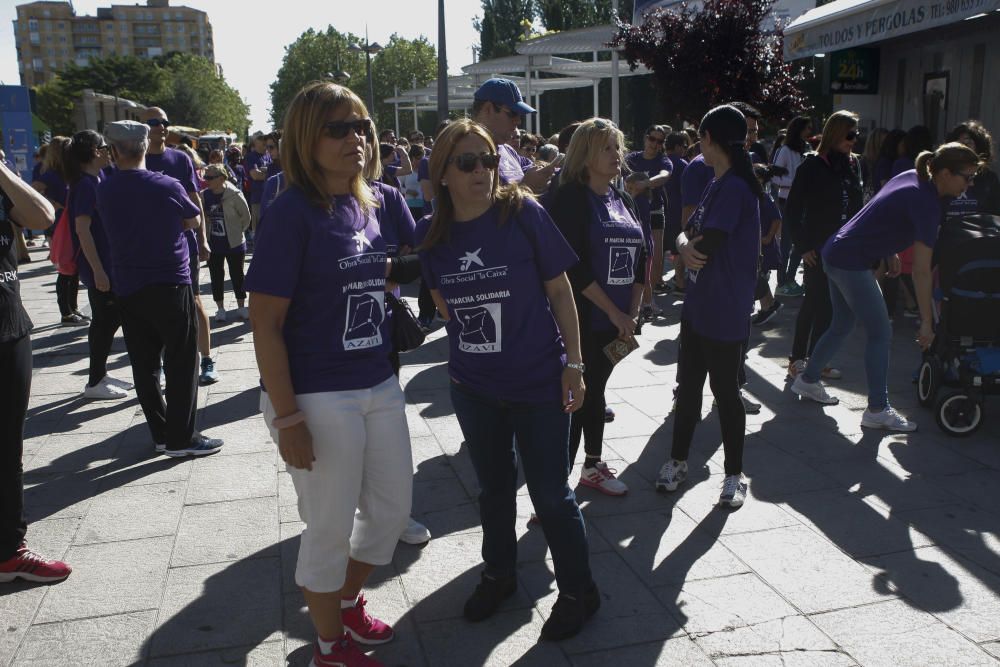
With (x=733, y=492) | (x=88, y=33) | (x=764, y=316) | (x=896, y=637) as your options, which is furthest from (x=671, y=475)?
(x=88, y=33)

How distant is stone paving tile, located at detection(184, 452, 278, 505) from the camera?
4500 millimetres

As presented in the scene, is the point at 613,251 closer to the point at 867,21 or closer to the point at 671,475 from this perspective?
the point at 671,475

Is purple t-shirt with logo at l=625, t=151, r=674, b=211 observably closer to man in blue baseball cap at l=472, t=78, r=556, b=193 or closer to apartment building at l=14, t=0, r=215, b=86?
man in blue baseball cap at l=472, t=78, r=556, b=193

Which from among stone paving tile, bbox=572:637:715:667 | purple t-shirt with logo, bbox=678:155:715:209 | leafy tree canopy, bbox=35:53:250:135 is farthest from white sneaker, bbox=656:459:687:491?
leafy tree canopy, bbox=35:53:250:135

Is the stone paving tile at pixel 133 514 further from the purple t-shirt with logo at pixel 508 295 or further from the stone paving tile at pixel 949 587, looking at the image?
the stone paving tile at pixel 949 587

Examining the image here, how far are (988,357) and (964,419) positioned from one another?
0.39 meters

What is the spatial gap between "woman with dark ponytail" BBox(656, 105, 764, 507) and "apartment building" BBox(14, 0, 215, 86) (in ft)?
606

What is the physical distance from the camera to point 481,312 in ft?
9.68

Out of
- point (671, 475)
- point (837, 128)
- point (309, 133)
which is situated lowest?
point (671, 475)

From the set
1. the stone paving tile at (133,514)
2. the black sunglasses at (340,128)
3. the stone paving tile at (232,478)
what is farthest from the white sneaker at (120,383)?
the black sunglasses at (340,128)

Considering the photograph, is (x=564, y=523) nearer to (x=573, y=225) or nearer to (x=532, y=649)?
(x=532, y=649)

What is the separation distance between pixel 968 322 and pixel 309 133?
429 cm

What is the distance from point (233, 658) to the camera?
3.00m

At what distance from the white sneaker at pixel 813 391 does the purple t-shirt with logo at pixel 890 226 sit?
37.9 inches
